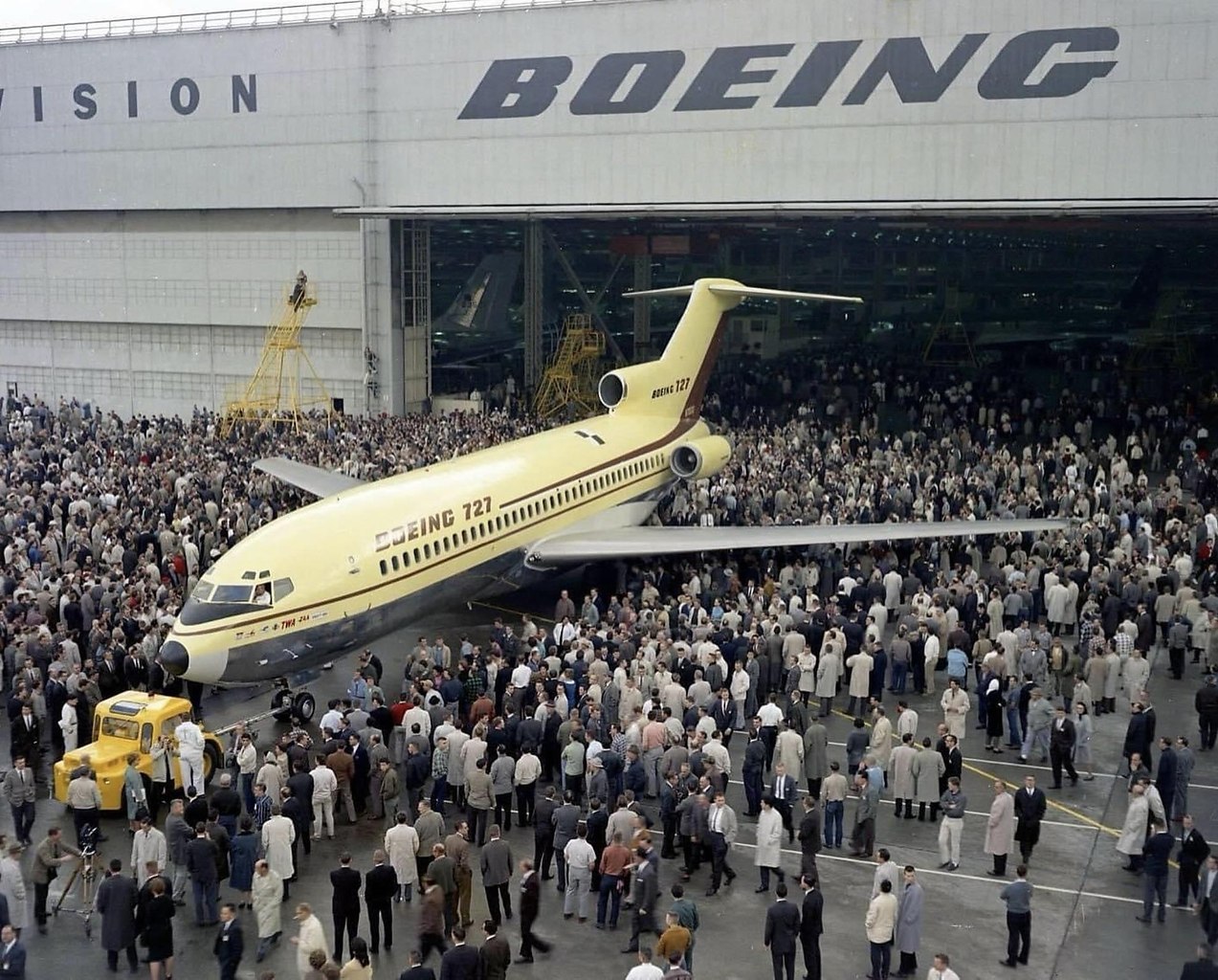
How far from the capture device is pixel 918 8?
111ft

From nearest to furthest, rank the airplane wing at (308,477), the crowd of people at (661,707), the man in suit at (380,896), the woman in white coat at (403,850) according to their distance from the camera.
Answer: the man in suit at (380,896), the crowd of people at (661,707), the woman in white coat at (403,850), the airplane wing at (308,477)

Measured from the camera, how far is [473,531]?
23.0 m

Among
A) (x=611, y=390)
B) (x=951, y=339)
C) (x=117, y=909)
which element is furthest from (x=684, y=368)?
(x=951, y=339)

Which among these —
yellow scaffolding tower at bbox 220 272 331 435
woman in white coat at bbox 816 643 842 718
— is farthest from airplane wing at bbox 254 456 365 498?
woman in white coat at bbox 816 643 842 718

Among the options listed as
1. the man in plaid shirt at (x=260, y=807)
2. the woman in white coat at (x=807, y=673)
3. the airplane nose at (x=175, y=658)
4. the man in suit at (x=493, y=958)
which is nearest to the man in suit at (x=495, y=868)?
the man in suit at (x=493, y=958)

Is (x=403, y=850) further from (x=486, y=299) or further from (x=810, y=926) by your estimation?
(x=486, y=299)

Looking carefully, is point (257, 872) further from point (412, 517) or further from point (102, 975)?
point (412, 517)

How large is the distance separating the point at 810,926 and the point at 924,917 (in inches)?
91.5

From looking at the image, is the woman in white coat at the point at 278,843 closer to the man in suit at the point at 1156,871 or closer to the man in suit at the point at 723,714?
the man in suit at the point at 723,714

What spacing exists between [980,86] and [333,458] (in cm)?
2047

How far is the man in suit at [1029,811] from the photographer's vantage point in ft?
50.1

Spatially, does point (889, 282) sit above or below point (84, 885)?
above

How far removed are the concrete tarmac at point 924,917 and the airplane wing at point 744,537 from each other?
7833mm

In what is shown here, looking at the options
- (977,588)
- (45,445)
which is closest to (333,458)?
(45,445)
